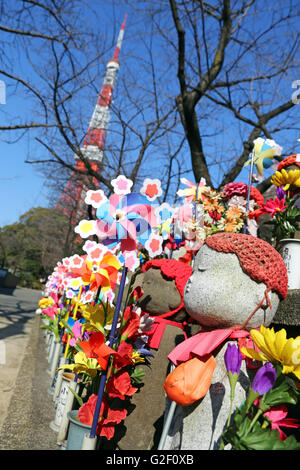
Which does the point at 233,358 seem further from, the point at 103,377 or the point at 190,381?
the point at 103,377

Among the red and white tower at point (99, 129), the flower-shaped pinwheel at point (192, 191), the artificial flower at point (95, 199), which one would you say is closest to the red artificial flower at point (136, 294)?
the artificial flower at point (95, 199)

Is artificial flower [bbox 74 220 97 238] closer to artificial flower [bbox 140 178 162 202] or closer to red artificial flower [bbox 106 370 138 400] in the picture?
artificial flower [bbox 140 178 162 202]

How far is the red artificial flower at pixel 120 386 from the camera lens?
2.12 m

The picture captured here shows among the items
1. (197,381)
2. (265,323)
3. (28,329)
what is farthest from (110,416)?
(28,329)

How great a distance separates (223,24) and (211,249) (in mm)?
4794

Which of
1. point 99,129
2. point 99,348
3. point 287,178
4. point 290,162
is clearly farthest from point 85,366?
point 99,129

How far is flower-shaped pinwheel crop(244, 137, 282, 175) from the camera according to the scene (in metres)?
2.40

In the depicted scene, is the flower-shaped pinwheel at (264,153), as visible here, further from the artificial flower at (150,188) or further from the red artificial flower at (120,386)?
the red artificial flower at (120,386)

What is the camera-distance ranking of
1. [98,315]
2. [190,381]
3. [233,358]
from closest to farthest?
1. [233,358]
2. [190,381]
3. [98,315]

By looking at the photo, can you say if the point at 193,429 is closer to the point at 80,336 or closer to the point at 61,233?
the point at 80,336

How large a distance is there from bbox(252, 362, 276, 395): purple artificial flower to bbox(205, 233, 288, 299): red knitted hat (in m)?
0.52

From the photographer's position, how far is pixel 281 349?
126cm

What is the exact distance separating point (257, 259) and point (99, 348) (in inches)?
38.5
